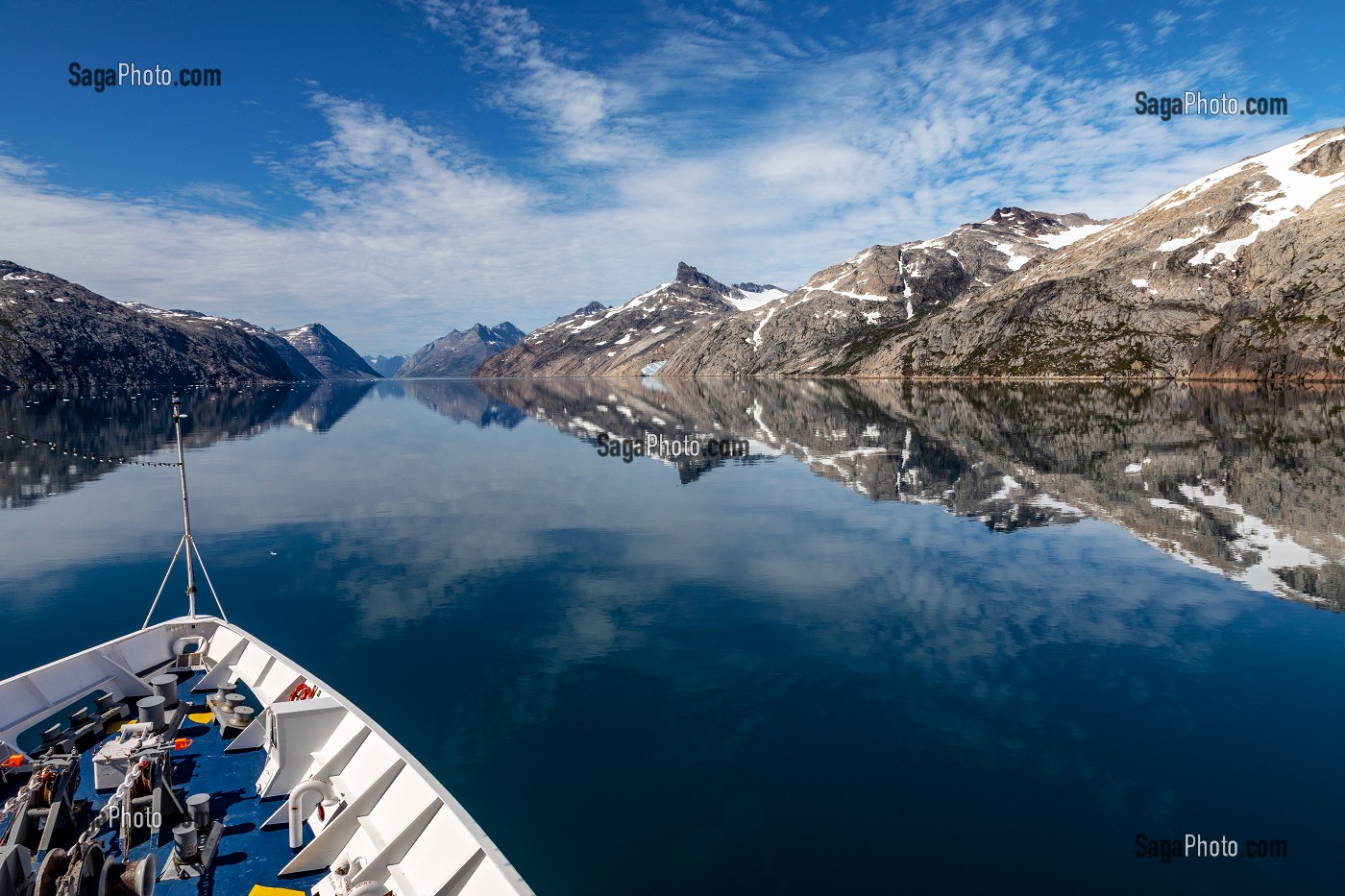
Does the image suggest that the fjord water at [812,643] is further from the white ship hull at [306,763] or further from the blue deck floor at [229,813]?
the blue deck floor at [229,813]

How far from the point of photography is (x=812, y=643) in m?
30.2

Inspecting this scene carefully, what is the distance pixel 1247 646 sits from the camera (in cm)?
2950

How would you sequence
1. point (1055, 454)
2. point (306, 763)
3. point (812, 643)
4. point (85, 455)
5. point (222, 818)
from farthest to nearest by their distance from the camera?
point (1055, 454) → point (85, 455) → point (812, 643) → point (306, 763) → point (222, 818)

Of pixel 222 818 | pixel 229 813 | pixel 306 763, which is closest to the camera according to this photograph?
pixel 222 818

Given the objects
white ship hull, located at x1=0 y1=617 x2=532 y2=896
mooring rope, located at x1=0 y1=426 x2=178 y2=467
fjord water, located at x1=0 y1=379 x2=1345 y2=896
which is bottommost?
fjord water, located at x1=0 y1=379 x2=1345 y2=896

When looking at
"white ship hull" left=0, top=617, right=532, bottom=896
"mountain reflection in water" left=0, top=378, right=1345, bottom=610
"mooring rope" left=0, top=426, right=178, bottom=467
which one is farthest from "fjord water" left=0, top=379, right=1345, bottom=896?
"mooring rope" left=0, top=426, right=178, bottom=467

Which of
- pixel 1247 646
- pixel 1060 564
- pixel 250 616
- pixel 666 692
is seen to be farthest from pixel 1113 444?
pixel 250 616

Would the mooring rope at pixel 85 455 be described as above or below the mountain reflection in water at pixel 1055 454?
above

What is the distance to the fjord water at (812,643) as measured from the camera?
17859 mm

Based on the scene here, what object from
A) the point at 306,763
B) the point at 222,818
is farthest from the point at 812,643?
the point at 222,818

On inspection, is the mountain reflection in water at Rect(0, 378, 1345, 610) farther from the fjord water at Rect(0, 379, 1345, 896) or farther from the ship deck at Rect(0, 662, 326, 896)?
the ship deck at Rect(0, 662, 326, 896)

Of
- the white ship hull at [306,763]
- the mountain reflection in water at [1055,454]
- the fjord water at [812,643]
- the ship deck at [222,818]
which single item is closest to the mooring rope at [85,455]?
the mountain reflection in water at [1055,454]

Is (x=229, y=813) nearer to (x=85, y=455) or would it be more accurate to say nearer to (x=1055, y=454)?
(x=85, y=455)

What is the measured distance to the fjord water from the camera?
58.6 feet
